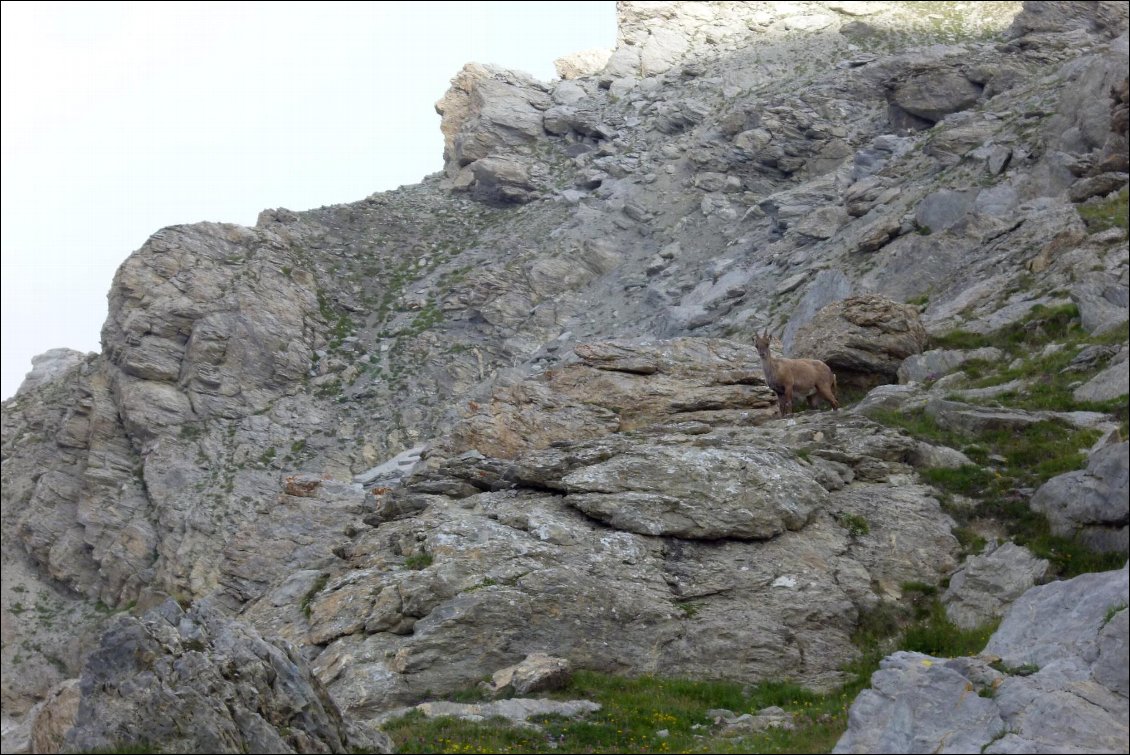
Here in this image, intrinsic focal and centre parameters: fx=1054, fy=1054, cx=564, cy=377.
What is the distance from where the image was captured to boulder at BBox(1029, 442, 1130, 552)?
1789 centimetres

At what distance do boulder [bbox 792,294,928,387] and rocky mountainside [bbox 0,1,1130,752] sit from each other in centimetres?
11

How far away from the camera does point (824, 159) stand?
218 feet

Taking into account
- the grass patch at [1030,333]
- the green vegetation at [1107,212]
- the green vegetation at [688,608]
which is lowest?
the green vegetation at [688,608]

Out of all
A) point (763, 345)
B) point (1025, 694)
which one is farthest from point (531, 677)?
point (763, 345)

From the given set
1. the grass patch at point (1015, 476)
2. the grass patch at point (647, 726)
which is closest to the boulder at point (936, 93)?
the grass patch at point (1015, 476)

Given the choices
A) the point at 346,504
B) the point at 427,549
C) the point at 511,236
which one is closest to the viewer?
the point at 427,549

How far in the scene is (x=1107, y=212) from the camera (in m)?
32.8

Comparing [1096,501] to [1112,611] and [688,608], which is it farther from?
[688,608]

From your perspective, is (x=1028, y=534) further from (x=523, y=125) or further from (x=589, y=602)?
(x=523, y=125)

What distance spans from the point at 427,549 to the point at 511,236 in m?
53.6

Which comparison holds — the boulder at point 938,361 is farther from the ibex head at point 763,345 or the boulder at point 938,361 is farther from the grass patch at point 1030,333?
the ibex head at point 763,345

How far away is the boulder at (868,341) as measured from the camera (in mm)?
29625

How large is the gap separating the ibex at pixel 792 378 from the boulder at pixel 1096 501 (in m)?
8.41

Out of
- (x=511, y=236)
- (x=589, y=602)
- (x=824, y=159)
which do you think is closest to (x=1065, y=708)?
(x=589, y=602)
